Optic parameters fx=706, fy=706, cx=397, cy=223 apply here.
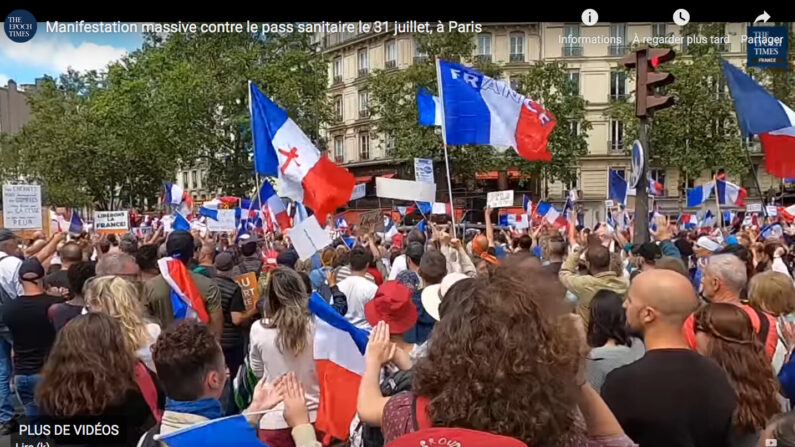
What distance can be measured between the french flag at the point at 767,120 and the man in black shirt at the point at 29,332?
7.14 m

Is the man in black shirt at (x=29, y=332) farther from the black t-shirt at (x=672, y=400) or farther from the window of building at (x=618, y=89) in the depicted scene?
the window of building at (x=618, y=89)

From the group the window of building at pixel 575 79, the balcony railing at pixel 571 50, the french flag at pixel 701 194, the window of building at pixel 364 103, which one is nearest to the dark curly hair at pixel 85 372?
the balcony railing at pixel 571 50

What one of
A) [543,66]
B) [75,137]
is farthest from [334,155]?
[543,66]

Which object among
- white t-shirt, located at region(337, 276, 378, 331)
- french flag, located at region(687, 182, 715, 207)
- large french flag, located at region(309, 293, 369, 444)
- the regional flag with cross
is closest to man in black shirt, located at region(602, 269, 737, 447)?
large french flag, located at region(309, 293, 369, 444)

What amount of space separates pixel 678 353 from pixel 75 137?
119 feet

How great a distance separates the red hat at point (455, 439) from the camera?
1.55 metres

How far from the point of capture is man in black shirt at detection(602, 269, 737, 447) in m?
2.38

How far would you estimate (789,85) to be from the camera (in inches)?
743

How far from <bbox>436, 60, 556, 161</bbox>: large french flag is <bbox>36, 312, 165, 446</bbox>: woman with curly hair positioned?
5767mm

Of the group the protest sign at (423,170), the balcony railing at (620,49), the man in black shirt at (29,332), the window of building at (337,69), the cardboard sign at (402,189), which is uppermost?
the window of building at (337,69)

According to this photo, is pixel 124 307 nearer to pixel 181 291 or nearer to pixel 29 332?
pixel 181 291

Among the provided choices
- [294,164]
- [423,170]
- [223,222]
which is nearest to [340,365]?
[294,164]

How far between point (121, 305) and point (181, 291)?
1199 millimetres

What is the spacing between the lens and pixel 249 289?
5.54m
